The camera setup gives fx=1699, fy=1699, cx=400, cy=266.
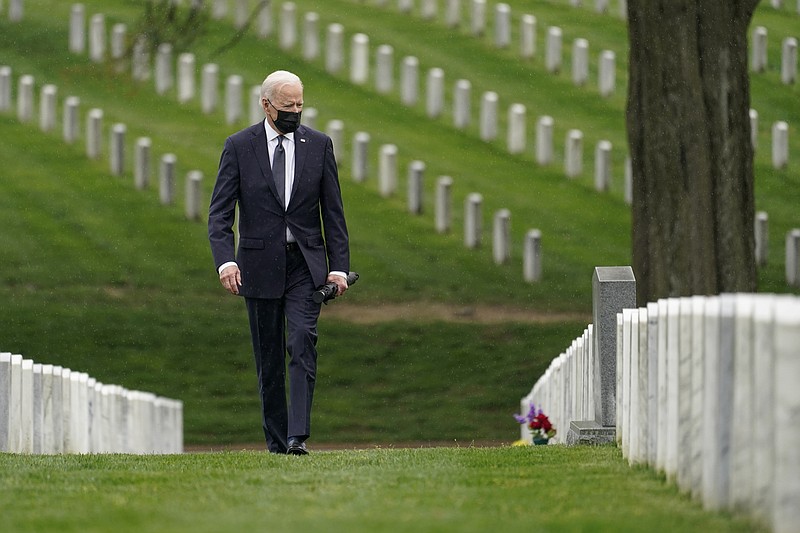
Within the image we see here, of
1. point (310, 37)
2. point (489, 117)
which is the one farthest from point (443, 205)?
point (310, 37)

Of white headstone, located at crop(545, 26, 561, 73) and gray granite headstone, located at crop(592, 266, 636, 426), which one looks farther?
white headstone, located at crop(545, 26, 561, 73)

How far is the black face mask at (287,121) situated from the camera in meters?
8.16

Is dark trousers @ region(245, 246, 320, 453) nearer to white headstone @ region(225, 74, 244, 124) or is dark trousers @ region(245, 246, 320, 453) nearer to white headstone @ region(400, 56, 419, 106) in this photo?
white headstone @ region(225, 74, 244, 124)

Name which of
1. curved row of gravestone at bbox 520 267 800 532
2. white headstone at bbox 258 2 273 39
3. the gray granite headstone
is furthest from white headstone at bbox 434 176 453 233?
curved row of gravestone at bbox 520 267 800 532

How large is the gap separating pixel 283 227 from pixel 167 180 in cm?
1521

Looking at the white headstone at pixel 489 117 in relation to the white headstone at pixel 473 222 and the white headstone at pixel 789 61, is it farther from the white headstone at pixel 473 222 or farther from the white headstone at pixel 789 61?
the white headstone at pixel 789 61

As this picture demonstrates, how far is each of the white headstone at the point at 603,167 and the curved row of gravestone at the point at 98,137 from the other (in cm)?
555

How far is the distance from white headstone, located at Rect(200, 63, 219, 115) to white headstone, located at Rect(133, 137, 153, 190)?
6.13 ft

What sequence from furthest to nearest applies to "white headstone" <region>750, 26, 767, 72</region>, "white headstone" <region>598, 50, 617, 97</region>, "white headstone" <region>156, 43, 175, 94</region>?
1. "white headstone" <region>750, 26, 767, 72</region>
2. "white headstone" <region>156, 43, 175, 94</region>
3. "white headstone" <region>598, 50, 617, 97</region>

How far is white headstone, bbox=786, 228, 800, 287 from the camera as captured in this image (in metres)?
20.9

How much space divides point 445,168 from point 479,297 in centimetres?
487

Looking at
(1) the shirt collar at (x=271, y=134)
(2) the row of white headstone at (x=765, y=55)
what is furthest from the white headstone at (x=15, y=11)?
(1) the shirt collar at (x=271, y=134)

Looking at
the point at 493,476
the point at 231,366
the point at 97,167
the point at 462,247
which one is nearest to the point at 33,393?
the point at 493,476

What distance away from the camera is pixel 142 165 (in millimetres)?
23656
